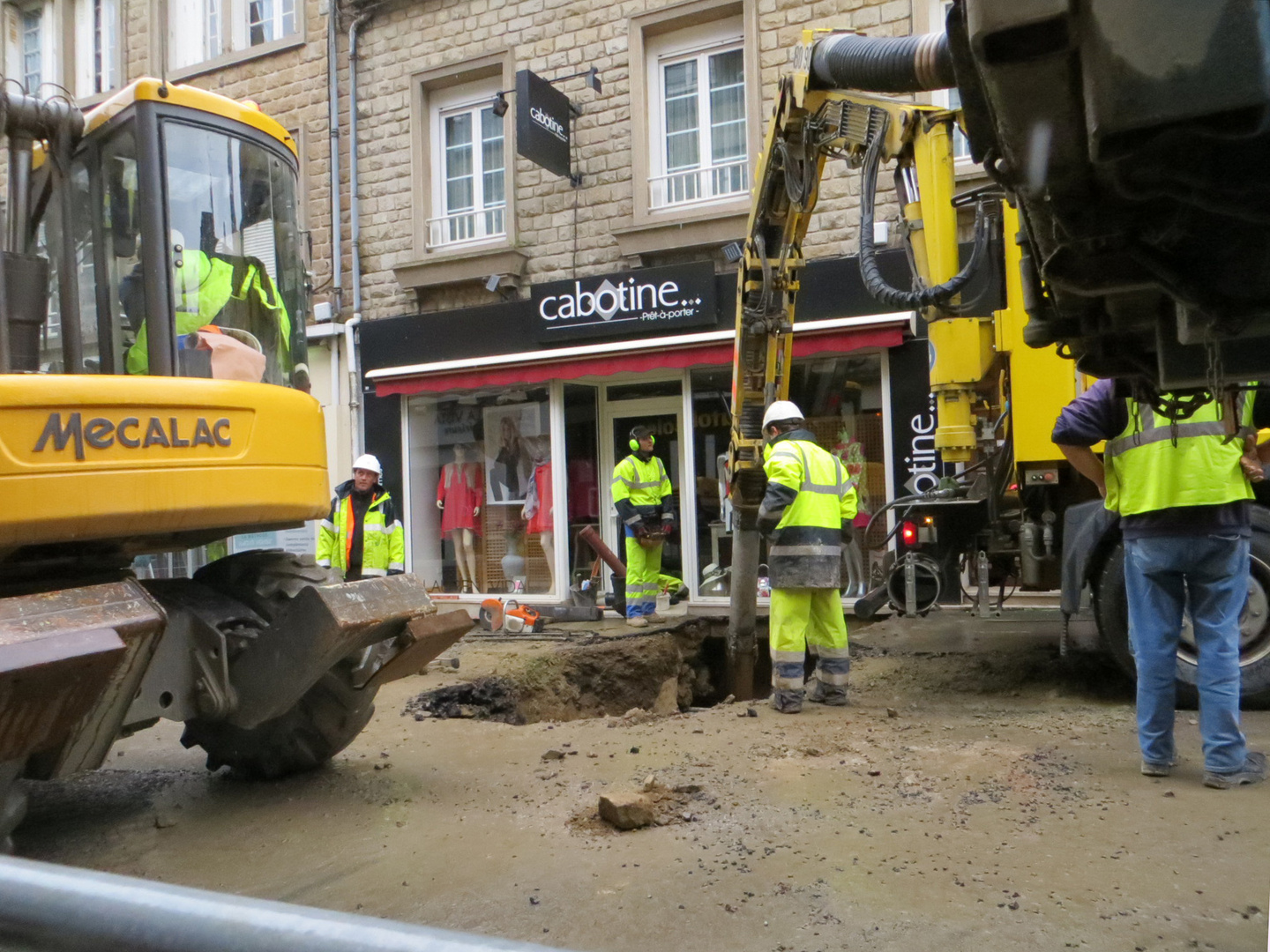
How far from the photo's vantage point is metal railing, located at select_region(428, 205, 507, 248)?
11.8 metres

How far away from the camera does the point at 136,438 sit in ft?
11.2

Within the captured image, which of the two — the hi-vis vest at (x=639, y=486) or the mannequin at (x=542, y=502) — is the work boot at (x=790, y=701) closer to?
the hi-vis vest at (x=639, y=486)

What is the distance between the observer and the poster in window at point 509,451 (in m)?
11.9

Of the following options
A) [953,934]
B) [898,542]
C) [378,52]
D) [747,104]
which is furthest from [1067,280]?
[378,52]

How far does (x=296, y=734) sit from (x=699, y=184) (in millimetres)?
7737

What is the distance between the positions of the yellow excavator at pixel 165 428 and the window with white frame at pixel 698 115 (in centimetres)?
676

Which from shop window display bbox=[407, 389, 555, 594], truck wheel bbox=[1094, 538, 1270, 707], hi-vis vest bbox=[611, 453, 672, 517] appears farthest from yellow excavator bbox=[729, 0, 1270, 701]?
shop window display bbox=[407, 389, 555, 594]

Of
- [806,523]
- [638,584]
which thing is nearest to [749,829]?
[806,523]

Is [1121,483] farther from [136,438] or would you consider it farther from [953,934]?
[136,438]

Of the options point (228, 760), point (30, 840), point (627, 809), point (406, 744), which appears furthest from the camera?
point (406, 744)

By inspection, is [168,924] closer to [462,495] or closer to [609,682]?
[609,682]

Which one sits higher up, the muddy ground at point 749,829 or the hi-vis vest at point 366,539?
the hi-vis vest at point 366,539

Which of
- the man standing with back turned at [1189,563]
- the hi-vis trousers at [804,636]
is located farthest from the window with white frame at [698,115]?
the man standing with back turned at [1189,563]

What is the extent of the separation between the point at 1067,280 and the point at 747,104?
8.78m
